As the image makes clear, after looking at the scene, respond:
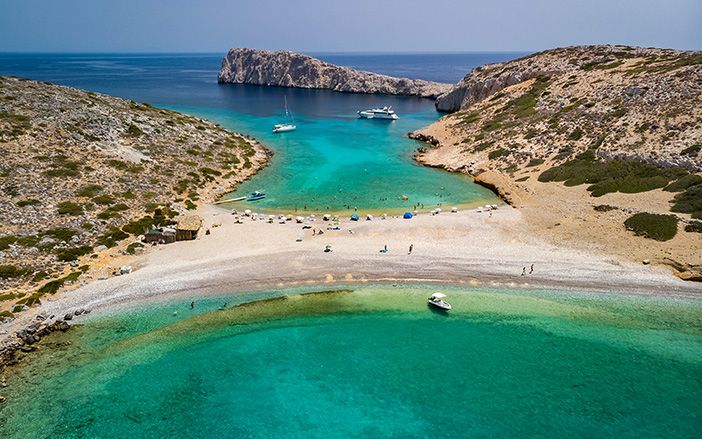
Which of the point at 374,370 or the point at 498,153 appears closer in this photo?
the point at 374,370

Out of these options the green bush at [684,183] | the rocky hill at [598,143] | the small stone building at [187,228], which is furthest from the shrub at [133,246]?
the green bush at [684,183]

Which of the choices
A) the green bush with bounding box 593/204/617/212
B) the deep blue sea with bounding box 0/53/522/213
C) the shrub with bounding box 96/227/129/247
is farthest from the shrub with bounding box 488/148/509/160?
the shrub with bounding box 96/227/129/247

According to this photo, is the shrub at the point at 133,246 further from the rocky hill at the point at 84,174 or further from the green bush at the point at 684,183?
the green bush at the point at 684,183

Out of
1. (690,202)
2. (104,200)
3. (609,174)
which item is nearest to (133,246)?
(104,200)

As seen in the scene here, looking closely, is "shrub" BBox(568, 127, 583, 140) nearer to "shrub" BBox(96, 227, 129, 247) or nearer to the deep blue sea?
the deep blue sea

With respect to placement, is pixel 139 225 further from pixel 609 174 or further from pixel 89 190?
pixel 609 174
